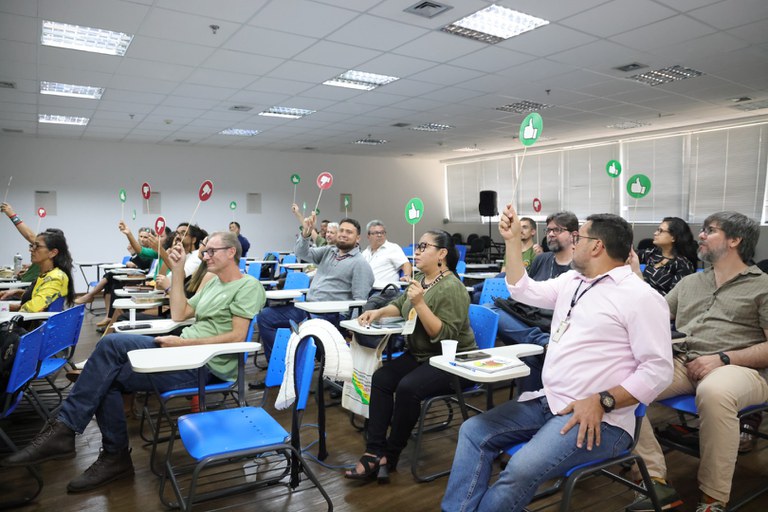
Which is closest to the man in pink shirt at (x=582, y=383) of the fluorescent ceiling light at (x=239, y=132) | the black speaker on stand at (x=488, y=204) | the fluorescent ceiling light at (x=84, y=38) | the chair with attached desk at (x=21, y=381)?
the chair with attached desk at (x=21, y=381)

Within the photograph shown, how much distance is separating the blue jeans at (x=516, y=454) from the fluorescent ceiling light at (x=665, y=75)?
5538 mm

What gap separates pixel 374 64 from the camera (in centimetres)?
568

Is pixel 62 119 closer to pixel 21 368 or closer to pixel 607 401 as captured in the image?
pixel 21 368

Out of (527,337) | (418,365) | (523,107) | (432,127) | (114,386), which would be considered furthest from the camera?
(432,127)

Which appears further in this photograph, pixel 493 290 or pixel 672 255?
pixel 493 290

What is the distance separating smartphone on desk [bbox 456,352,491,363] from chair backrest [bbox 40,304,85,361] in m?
2.17

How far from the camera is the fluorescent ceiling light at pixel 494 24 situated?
14.4 feet

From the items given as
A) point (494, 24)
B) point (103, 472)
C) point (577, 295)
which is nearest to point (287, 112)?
point (494, 24)

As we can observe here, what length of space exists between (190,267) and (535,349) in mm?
3283

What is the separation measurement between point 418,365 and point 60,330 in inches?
82.5

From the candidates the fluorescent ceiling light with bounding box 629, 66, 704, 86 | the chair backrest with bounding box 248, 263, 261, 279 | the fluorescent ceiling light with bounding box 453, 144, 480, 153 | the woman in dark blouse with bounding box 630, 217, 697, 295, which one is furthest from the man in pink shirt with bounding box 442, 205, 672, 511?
the fluorescent ceiling light with bounding box 453, 144, 480, 153

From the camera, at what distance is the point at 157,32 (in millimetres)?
4652

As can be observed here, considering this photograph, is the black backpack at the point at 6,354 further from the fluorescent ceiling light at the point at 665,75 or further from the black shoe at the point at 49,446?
the fluorescent ceiling light at the point at 665,75

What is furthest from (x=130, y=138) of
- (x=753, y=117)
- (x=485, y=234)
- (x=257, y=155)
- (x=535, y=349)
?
(x=753, y=117)
